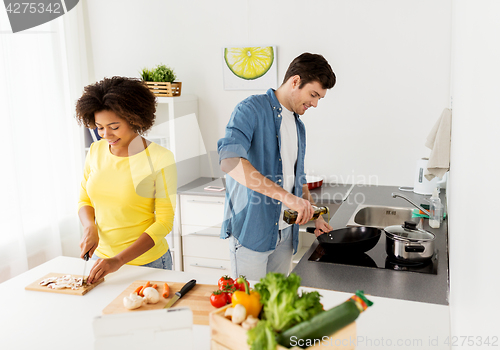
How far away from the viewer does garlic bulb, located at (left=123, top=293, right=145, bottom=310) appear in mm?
1211

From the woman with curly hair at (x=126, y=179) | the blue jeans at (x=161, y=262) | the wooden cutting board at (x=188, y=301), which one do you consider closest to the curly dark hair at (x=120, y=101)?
the woman with curly hair at (x=126, y=179)

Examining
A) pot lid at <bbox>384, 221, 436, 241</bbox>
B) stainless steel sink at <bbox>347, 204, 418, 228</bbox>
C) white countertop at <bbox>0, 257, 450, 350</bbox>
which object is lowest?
stainless steel sink at <bbox>347, 204, 418, 228</bbox>

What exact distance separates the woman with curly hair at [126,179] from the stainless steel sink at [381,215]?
4.02 feet

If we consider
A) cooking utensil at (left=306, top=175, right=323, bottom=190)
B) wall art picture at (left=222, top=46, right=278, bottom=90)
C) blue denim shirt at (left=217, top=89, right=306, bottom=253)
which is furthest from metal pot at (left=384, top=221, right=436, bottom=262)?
wall art picture at (left=222, top=46, right=278, bottom=90)

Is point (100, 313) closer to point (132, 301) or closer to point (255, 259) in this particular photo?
point (132, 301)

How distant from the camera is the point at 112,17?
3.46 m

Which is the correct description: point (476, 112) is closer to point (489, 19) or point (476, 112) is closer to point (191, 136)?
point (489, 19)

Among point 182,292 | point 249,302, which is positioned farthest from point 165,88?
point 249,302

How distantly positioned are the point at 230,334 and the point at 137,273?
771mm

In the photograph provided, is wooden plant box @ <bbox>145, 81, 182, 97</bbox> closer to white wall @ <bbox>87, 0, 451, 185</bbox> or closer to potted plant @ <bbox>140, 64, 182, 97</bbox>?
potted plant @ <bbox>140, 64, 182, 97</bbox>

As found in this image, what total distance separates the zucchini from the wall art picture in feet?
8.45

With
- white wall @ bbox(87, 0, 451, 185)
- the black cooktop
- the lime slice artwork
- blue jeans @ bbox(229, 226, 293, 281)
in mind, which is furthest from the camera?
the lime slice artwork

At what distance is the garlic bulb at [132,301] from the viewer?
3.97ft

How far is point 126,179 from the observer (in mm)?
1650
